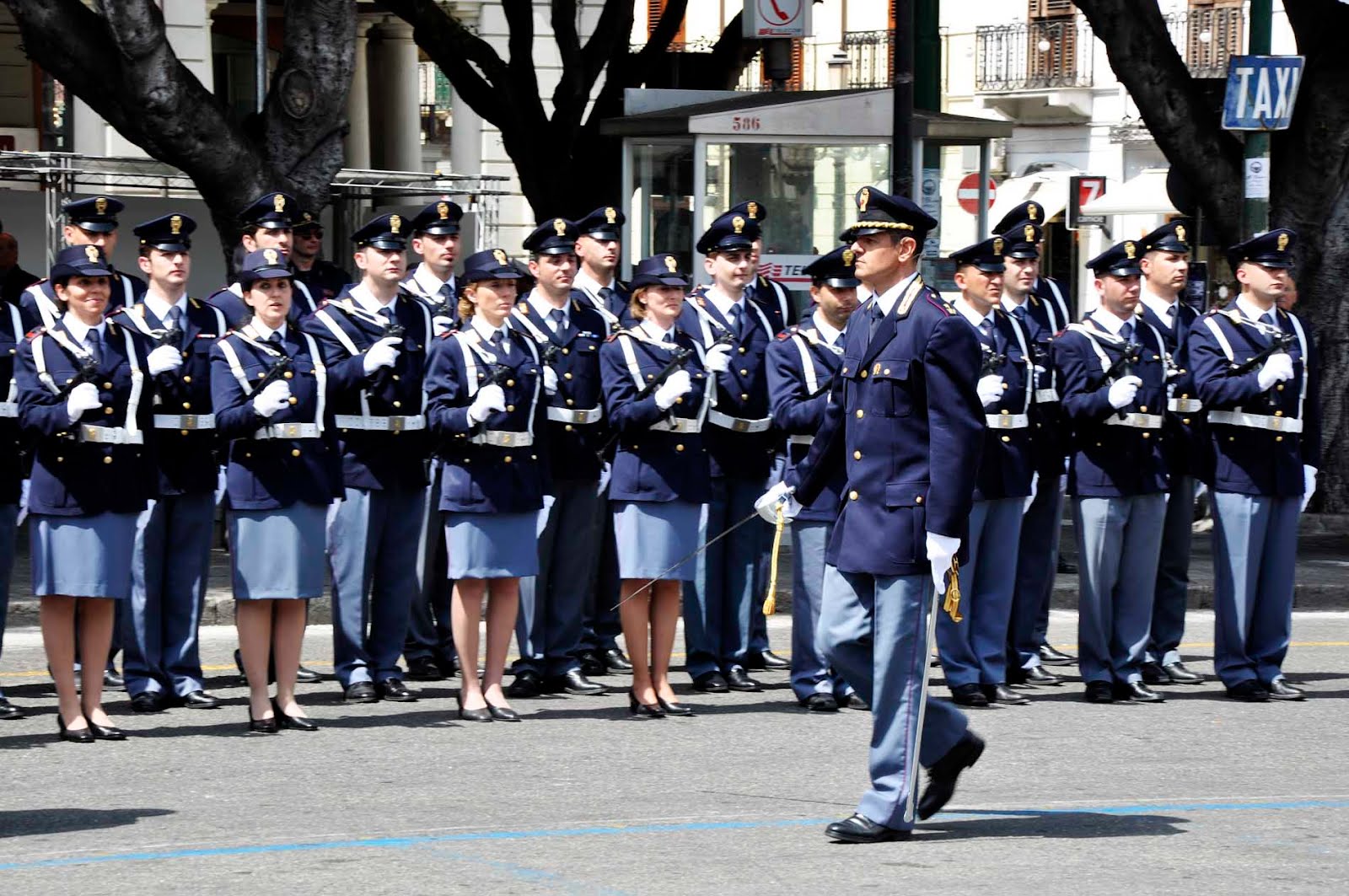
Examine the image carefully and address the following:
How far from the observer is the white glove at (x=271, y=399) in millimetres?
9492

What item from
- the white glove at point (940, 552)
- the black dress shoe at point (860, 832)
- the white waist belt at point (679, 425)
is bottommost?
the black dress shoe at point (860, 832)

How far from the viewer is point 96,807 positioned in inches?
324

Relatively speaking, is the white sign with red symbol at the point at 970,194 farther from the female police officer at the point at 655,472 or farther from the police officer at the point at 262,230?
the police officer at the point at 262,230

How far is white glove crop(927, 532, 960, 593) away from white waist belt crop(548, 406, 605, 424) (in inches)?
149

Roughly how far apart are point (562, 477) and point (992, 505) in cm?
199

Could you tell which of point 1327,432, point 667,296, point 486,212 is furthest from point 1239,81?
point 486,212

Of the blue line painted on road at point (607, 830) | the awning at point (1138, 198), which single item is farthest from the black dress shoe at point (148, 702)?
the awning at point (1138, 198)

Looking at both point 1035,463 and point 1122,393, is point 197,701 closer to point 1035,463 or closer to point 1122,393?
point 1035,463

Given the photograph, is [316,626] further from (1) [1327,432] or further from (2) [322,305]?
(1) [1327,432]

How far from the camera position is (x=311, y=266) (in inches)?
479

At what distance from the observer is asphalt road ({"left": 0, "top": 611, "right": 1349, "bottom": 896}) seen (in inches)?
281

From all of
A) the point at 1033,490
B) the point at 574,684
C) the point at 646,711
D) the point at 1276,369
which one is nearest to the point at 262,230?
the point at 574,684

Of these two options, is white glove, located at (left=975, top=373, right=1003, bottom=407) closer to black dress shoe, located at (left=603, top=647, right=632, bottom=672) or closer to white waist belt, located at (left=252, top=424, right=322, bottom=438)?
black dress shoe, located at (left=603, top=647, right=632, bottom=672)

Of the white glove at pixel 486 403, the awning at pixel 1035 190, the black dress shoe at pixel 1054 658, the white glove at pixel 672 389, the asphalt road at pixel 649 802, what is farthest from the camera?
the awning at pixel 1035 190
